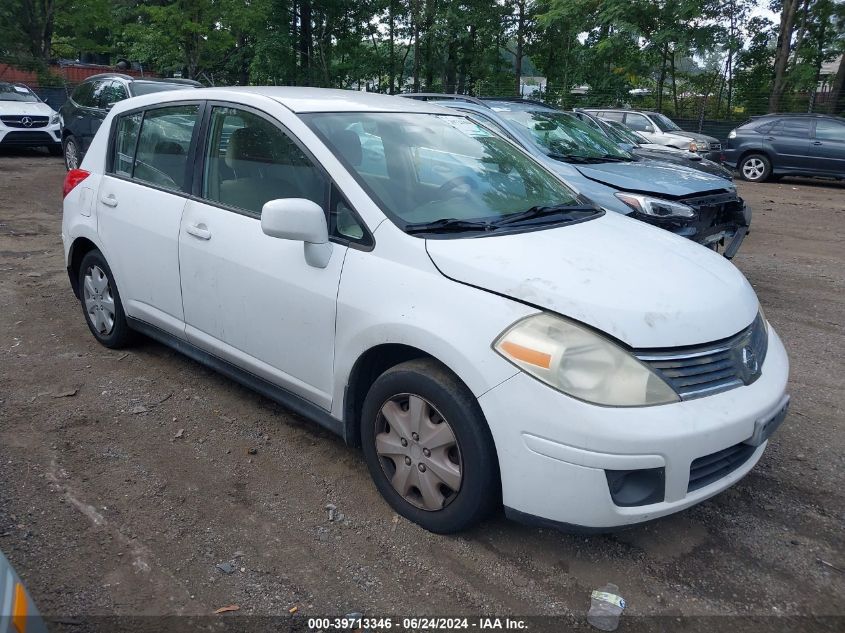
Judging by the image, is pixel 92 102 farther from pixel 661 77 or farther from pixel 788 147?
pixel 661 77

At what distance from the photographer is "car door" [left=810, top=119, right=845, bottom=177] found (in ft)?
49.5

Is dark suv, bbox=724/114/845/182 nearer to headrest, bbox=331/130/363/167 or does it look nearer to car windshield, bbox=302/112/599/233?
car windshield, bbox=302/112/599/233

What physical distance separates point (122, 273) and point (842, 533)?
4052 millimetres

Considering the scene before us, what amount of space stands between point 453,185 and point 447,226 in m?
0.44

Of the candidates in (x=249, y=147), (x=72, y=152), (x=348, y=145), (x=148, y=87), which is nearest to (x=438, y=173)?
(x=348, y=145)

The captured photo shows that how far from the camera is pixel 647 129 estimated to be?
722 inches

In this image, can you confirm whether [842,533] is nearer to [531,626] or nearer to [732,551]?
[732,551]

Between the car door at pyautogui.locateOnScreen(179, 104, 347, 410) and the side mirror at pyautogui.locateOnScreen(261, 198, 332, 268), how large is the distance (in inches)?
5.3

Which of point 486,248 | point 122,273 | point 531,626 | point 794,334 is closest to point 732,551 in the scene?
point 531,626

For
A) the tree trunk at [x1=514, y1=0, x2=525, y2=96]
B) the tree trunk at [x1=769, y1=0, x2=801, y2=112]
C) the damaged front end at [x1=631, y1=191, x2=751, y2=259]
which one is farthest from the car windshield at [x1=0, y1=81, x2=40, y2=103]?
the tree trunk at [x1=769, y1=0, x2=801, y2=112]

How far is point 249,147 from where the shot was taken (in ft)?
12.1

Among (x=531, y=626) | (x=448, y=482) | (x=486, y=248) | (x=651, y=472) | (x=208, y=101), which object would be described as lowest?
(x=531, y=626)

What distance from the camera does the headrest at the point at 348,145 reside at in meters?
3.28

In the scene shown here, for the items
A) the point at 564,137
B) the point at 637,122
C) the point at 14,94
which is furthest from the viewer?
the point at 637,122
